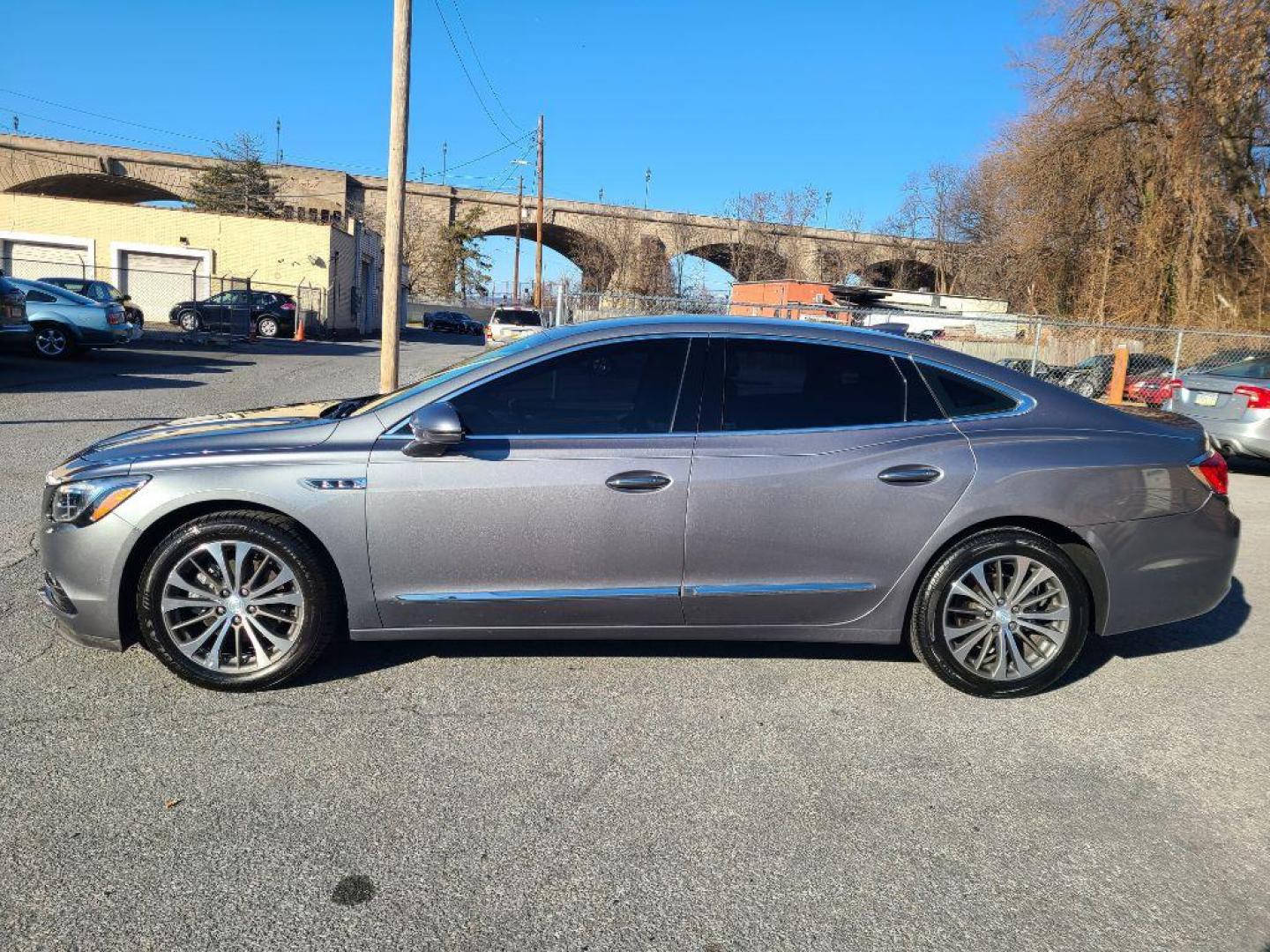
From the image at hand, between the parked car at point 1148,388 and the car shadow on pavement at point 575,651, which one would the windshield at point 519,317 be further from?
the car shadow on pavement at point 575,651

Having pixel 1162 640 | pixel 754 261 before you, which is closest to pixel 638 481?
pixel 1162 640

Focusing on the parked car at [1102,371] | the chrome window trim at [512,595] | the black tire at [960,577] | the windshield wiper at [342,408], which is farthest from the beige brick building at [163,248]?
the black tire at [960,577]

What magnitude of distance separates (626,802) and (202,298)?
39836 millimetres

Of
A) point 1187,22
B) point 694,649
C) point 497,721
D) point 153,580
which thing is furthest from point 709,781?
point 1187,22

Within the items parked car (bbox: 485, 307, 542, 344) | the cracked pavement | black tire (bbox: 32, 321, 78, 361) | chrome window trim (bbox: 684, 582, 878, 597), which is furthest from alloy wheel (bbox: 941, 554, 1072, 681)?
parked car (bbox: 485, 307, 542, 344)

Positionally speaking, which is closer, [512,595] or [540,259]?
[512,595]

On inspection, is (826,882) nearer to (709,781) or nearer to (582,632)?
(709,781)

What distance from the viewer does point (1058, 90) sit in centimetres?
2672

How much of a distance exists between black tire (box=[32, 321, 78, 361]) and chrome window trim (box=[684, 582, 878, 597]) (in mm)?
18136

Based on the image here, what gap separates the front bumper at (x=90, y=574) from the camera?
365 cm

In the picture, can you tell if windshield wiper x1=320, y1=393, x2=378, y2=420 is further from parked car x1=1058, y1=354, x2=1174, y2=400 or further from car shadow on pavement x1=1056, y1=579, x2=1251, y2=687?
parked car x1=1058, y1=354, x2=1174, y2=400

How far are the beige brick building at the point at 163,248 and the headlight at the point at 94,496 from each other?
113 feet

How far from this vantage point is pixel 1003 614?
13.1 ft

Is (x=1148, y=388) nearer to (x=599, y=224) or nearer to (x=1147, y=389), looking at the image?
(x=1147, y=389)
